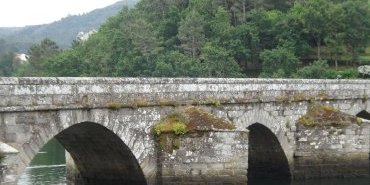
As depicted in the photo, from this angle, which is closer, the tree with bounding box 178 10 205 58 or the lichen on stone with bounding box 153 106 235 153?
the lichen on stone with bounding box 153 106 235 153

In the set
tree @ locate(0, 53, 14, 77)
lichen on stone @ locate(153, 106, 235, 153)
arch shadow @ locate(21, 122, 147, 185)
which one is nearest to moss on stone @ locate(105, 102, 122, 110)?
arch shadow @ locate(21, 122, 147, 185)

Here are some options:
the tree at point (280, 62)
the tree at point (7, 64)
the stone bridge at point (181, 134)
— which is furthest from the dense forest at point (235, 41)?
the tree at point (7, 64)

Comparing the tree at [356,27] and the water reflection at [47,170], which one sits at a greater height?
the tree at [356,27]

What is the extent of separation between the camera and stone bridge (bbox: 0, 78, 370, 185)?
51.5 ft

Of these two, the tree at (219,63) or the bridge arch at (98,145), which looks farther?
the tree at (219,63)

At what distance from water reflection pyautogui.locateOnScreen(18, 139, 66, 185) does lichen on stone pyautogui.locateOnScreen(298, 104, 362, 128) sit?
1008cm

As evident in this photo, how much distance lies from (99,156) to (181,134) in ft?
11.0

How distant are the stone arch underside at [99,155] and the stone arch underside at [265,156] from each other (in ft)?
Answer: 20.6

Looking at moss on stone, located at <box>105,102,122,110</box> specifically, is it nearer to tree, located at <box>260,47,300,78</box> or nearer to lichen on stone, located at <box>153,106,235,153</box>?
lichen on stone, located at <box>153,106,235,153</box>

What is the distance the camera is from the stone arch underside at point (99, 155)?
18781 millimetres

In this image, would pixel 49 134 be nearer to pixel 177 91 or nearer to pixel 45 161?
pixel 177 91

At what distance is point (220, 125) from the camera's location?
1925 centimetres

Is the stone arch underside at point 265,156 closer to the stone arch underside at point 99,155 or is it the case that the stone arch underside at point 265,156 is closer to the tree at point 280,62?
the stone arch underside at point 99,155

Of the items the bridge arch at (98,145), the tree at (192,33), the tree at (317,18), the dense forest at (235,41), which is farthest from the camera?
the tree at (192,33)
